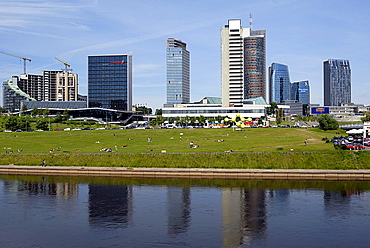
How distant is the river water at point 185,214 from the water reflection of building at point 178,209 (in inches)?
4.6

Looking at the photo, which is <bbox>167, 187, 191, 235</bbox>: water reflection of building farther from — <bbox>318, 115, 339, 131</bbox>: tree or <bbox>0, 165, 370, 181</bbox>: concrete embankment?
<bbox>318, 115, 339, 131</bbox>: tree

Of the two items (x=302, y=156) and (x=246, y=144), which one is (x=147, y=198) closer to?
(x=302, y=156)

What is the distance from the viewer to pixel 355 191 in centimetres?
6519

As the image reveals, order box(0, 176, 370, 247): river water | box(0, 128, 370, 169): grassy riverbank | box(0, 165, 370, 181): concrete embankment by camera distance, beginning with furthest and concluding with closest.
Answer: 1. box(0, 128, 370, 169): grassy riverbank
2. box(0, 165, 370, 181): concrete embankment
3. box(0, 176, 370, 247): river water

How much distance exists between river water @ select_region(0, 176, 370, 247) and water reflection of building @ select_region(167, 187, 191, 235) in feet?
0.38

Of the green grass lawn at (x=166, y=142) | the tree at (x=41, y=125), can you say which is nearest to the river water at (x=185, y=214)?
Answer: the green grass lawn at (x=166, y=142)

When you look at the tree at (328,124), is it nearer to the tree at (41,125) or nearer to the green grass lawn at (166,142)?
the green grass lawn at (166,142)

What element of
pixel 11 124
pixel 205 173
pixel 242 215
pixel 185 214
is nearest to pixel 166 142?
pixel 205 173

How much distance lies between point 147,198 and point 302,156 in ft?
123

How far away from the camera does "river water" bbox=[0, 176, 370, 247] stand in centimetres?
4228

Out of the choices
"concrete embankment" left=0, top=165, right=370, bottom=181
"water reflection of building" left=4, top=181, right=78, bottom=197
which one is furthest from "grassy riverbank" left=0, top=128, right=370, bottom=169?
"water reflection of building" left=4, top=181, right=78, bottom=197

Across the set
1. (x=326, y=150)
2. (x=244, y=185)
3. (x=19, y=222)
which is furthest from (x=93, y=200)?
(x=326, y=150)

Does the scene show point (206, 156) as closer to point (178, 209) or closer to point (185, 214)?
point (178, 209)

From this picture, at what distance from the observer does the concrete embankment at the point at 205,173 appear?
245 ft
